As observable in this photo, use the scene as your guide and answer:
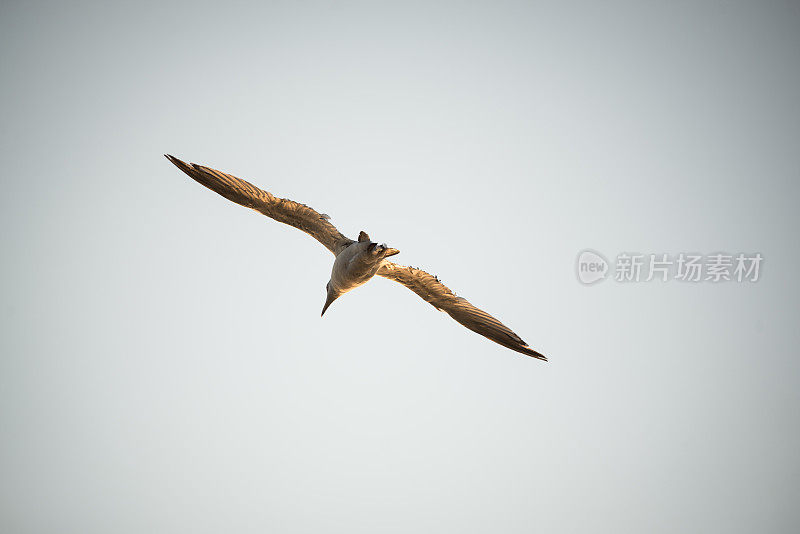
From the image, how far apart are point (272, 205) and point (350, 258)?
1.03 meters

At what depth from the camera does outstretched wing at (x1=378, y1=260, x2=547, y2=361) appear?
6074 mm

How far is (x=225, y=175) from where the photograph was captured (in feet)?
17.4

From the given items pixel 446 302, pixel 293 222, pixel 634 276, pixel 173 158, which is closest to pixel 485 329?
pixel 446 302

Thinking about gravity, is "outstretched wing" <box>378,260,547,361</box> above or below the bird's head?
above

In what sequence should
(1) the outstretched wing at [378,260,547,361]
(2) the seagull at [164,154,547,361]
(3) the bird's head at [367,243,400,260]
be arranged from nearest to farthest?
(3) the bird's head at [367,243,400,260] → (2) the seagull at [164,154,547,361] → (1) the outstretched wing at [378,260,547,361]

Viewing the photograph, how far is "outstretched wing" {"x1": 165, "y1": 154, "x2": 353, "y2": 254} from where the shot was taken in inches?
208

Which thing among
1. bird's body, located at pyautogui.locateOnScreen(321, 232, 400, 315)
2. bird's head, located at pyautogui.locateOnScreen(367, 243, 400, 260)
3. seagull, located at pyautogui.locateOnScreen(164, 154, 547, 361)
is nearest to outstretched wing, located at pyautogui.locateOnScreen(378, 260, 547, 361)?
seagull, located at pyautogui.locateOnScreen(164, 154, 547, 361)

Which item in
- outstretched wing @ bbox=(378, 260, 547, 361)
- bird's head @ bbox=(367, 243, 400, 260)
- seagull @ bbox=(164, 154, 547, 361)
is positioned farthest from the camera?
outstretched wing @ bbox=(378, 260, 547, 361)

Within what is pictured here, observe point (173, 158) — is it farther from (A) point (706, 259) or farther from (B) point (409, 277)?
(A) point (706, 259)

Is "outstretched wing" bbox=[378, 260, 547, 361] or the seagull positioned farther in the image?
"outstretched wing" bbox=[378, 260, 547, 361]

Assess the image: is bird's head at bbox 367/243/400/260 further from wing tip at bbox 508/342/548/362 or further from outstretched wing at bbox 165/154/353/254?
wing tip at bbox 508/342/548/362

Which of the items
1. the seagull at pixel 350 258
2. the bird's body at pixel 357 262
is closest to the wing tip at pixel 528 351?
the seagull at pixel 350 258

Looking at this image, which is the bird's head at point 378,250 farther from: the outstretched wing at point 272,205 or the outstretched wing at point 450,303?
the outstretched wing at point 450,303

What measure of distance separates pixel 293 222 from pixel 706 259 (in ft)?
29.4
